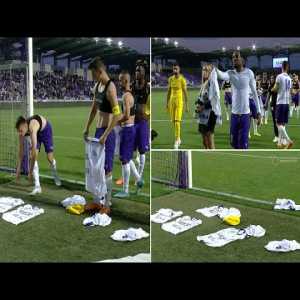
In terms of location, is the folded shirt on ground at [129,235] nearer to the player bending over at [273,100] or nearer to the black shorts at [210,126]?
the black shorts at [210,126]

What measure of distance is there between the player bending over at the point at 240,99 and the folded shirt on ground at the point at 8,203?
196 centimetres

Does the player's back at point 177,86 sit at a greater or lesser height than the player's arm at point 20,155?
greater

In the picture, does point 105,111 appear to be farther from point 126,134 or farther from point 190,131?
point 190,131

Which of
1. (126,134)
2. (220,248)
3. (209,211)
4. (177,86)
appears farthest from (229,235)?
(177,86)

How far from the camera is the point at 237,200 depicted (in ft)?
16.7

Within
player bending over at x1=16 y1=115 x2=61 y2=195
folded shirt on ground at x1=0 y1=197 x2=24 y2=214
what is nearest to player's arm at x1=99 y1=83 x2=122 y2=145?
player bending over at x1=16 y1=115 x2=61 y2=195

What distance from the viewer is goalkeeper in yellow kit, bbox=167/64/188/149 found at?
4621 millimetres

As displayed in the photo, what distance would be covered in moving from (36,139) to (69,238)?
3.04 ft

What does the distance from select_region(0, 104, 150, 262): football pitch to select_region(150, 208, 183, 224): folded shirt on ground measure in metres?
0.07

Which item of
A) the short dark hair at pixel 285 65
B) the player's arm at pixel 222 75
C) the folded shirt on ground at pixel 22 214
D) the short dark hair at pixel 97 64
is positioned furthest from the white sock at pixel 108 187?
the short dark hair at pixel 285 65

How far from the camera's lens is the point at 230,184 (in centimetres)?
514

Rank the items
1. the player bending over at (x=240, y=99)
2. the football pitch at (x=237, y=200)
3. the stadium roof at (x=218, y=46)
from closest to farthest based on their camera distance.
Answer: the stadium roof at (x=218, y=46) → the player bending over at (x=240, y=99) → the football pitch at (x=237, y=200)

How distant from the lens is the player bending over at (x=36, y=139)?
496 centimetres

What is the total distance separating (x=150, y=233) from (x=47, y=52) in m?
1.78
